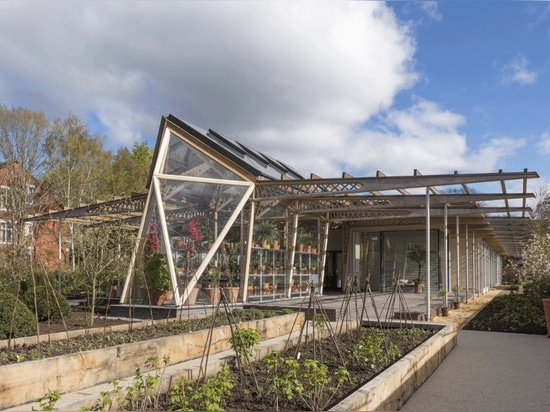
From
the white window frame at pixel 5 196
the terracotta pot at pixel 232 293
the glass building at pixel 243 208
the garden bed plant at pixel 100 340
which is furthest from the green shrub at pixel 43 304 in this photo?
the white window frame at pixel 5 196

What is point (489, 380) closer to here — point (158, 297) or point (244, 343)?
point (244, 343)

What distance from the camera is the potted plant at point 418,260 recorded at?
2244 centimetres

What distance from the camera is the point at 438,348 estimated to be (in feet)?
25.4

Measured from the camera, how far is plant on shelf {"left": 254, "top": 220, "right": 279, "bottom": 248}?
14.9 meters

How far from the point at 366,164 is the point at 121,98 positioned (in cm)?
1399

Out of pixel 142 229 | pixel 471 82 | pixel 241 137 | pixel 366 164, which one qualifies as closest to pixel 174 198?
pixel 142 229

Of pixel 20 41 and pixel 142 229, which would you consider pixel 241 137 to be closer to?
pixel 142 229

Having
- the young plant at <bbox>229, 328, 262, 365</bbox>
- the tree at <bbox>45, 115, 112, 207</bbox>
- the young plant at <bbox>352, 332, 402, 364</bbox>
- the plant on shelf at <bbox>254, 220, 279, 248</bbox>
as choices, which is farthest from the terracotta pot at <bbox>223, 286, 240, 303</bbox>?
the tree at <bbox>45, 115, 112, 207</bbox>

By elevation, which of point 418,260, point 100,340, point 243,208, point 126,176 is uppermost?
point 126,176

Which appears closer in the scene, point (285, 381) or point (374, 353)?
point (285, 381)

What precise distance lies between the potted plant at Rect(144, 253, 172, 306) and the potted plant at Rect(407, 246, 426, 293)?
1312cm

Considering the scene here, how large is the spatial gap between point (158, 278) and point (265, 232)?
3.84 meters

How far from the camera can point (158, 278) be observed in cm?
1257

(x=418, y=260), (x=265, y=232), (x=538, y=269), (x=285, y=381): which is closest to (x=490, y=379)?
(x=285, y=381)
